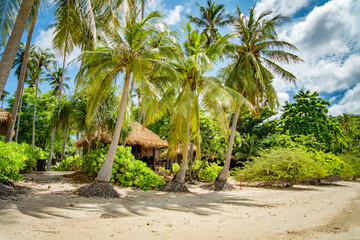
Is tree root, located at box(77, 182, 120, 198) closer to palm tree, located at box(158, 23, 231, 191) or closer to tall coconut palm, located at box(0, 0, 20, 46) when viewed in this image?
palm tree, located at box(158, 23, 231, 191)

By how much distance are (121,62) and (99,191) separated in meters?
4.49

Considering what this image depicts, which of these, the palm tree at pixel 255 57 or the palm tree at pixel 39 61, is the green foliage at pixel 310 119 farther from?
the palm tree at pixel 39 61

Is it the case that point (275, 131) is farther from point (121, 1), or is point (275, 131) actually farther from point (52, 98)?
point (52, 98)

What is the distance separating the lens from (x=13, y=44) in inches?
217

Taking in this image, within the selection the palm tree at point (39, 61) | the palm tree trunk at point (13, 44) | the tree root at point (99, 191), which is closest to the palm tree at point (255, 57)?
the tree root at point (99, 191)

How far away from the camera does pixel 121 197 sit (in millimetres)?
7789

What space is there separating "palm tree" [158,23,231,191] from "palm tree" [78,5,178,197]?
1128 millimetres

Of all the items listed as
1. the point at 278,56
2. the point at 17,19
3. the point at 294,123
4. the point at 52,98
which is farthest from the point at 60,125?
the point at 294,123

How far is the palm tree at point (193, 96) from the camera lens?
9023 mm

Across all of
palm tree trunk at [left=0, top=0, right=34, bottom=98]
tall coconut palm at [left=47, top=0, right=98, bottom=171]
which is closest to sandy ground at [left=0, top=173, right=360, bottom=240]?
palm tree trunk at [left=0, top=0, right=34, bottom=98]

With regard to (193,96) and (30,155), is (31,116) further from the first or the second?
(193,96)

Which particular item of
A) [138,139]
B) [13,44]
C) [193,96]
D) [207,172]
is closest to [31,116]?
[138,139]

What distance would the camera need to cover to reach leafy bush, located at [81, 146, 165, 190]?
9961 mm

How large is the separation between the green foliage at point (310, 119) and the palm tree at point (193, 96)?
13674 mm
